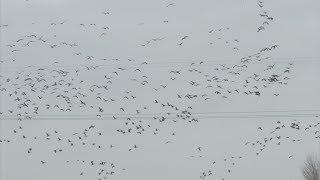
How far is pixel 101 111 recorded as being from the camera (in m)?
34.8

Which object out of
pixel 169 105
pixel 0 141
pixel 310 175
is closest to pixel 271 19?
pixel 169 105

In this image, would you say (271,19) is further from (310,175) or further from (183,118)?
(310,175)

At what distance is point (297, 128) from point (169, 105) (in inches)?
273

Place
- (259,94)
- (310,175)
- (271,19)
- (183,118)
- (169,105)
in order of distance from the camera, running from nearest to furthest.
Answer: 1. (271,19)
2. (259,94)
3. (169,105)
4. (183,118)
5. (310,175)

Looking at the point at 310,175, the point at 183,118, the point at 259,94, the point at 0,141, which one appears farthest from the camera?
the point at 310,175

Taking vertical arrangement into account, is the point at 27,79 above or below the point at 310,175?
below

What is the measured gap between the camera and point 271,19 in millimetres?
29766

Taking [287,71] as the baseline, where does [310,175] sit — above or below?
above

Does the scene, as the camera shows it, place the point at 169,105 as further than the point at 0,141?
No

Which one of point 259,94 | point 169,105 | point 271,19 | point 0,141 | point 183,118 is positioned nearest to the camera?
point 271,19

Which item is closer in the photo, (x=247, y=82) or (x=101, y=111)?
(x=247, y=82)

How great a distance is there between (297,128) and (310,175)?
308 feet

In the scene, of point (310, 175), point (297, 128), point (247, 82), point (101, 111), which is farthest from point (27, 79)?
point (310, 175)

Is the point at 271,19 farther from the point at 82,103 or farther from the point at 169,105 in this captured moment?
the point at 82,103
